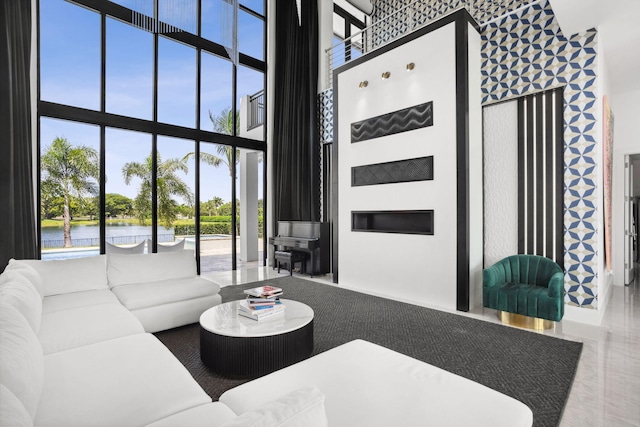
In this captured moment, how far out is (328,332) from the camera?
124 inches

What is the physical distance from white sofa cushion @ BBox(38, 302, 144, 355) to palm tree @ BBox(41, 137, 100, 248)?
9.45ft

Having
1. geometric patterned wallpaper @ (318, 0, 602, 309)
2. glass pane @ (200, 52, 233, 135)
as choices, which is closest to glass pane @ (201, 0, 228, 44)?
glass pane @ (200, 52, 233, 135)

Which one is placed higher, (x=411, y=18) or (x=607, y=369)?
(x=411, y=18)

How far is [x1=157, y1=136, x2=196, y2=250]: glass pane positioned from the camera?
5.45m

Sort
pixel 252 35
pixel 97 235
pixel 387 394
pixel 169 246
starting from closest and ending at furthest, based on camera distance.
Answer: pixel 387 394 < pixel 97 235 < pixel 169 246 < pixel 252 35

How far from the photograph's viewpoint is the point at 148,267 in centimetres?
348

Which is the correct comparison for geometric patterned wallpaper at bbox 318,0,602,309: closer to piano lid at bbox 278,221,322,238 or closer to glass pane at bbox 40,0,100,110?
piano lid at bbox 278,221,322,238

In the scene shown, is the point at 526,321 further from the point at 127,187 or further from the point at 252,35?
the point at 252,35

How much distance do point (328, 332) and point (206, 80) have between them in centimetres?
502

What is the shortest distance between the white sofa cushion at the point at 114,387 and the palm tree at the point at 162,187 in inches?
151

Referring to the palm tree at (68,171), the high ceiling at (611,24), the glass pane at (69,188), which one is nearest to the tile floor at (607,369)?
the high ceiling at (611,24)

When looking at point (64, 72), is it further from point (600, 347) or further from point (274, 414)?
point (600, 347)

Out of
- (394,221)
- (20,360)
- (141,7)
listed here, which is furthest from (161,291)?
(394,221)

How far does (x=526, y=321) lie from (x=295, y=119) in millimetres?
5236
